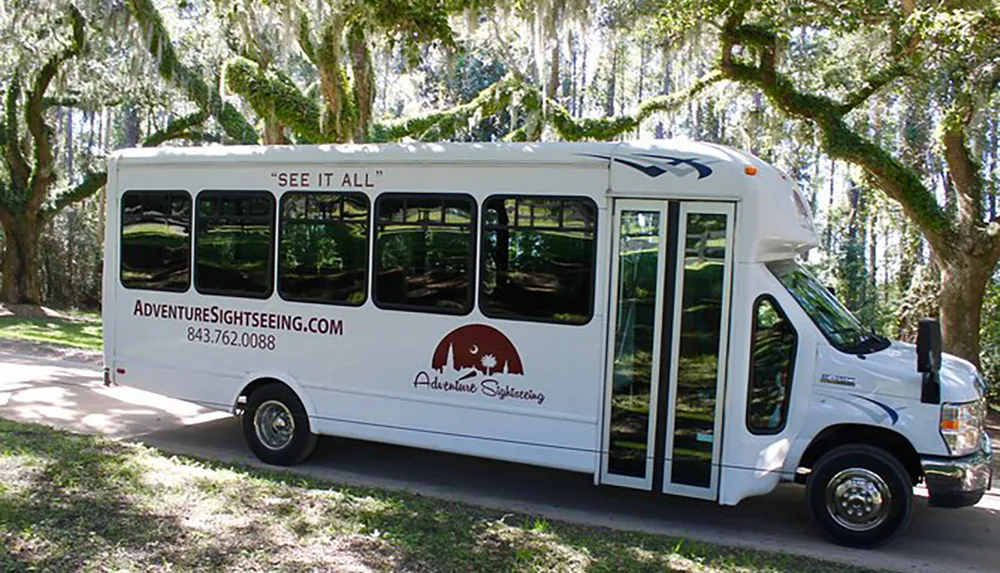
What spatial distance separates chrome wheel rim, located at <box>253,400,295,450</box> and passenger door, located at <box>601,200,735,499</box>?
10.3ft

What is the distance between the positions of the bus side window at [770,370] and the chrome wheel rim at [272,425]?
4240mm

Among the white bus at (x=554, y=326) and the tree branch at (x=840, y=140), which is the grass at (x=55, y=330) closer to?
the white bus at (x=554, y=326)

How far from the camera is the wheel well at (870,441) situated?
6.52 metres

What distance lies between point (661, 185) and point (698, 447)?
2013 millimetres

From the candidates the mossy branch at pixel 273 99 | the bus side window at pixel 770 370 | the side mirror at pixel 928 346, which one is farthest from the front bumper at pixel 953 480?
the mossy branch at pixel 273 99

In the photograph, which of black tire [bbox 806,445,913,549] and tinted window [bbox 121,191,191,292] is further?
tinted window [bbox 121,191,191,292]

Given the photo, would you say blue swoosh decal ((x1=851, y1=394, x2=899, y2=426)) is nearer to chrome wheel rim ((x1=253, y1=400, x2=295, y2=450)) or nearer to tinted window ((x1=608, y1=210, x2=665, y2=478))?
tinted window ((x1=608, y1=210, x2=665, y2=478))

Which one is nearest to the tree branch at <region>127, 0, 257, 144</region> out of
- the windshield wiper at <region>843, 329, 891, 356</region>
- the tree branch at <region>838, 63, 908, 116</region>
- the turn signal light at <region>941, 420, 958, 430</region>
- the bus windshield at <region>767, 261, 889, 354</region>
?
the tree branch at <region>838, 63, 908, 116</region>

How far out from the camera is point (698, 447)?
22.0 feet

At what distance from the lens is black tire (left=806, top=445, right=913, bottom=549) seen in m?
6.39

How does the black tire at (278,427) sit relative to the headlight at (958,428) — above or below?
below

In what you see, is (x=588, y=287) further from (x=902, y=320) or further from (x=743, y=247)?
(x=902, y=320)

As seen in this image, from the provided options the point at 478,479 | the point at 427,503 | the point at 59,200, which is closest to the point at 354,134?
the point at 478,479

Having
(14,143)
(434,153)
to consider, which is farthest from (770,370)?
(14,143)
